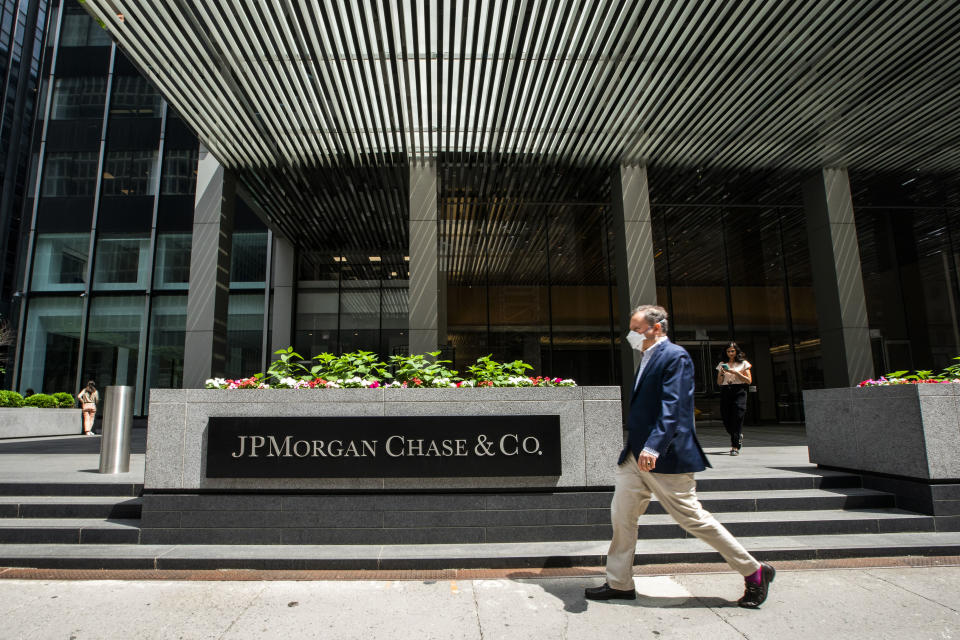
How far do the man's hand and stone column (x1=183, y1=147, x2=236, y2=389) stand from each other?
11.3 meters

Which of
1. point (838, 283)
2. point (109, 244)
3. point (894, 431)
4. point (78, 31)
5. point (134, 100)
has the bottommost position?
point (894, 431)

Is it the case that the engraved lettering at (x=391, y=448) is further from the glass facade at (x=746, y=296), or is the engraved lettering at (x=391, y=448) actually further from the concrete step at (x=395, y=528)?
the glass facade at (x=746, y=296)

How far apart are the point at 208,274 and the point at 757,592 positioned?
12325 mm

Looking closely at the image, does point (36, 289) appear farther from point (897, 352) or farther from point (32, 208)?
point (897, 352)

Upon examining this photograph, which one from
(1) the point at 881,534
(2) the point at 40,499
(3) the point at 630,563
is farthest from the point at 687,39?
(2) the point at 40,499

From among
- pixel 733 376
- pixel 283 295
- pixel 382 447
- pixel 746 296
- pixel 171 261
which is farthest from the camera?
pixel 171 261

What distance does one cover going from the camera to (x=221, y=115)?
1059cm

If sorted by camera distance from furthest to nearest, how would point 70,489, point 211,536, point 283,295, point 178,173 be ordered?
point 178,173, point 283,295, point 70,489, point 211,536

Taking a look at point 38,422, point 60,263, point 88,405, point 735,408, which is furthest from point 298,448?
point 60,263

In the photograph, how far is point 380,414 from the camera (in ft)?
17.3

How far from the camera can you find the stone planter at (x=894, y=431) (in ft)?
17.9

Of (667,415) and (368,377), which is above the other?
(368,377)

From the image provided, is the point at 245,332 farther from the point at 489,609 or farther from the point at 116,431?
the point at 489,609

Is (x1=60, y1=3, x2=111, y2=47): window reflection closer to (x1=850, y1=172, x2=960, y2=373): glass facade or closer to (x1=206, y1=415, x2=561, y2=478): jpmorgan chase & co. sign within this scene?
(x1=206, y1=415, x2=561, y2=478): jpmorgan chase & co. sign
